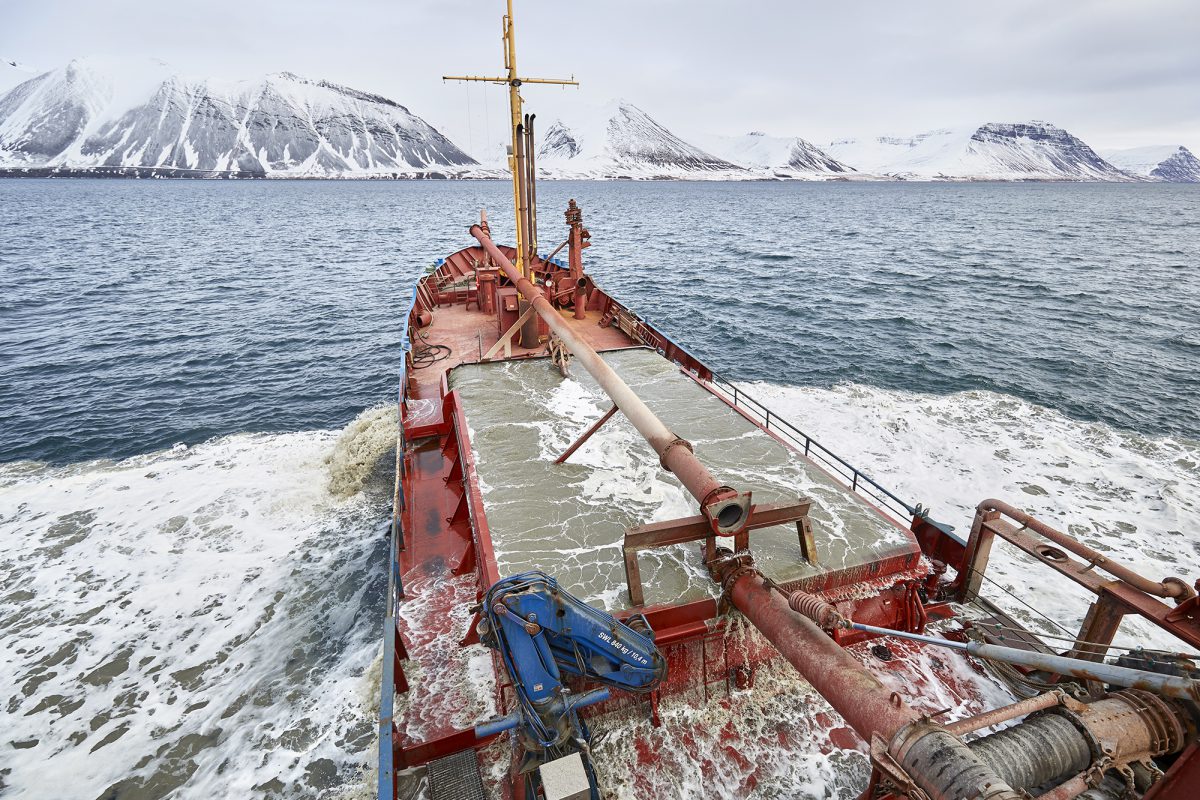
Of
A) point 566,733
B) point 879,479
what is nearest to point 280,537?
point 566,733

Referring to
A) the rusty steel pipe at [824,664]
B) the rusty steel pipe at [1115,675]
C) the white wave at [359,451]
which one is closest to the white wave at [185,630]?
the white wave at [359,451]

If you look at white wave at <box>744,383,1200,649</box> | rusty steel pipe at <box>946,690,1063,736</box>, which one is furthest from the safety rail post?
rusty steel pipe at <box>946,690,1063,736</box>

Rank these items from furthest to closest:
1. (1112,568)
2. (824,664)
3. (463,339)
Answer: (463,339) < (1112,568) < (824,664)

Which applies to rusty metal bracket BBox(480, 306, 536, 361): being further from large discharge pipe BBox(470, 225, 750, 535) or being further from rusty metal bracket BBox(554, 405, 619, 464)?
large discharge pipe BBox(470, 225, 750, 535)

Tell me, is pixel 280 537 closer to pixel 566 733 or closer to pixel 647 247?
pixel 566 733

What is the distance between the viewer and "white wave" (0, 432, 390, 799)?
1199 cm

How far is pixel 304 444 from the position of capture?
2478 cm

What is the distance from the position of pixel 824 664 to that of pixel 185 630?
16.3 m

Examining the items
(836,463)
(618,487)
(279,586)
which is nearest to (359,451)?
(279,586)

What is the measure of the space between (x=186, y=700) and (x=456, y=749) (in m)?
8.49

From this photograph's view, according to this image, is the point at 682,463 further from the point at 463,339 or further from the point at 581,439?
the point at 463,339

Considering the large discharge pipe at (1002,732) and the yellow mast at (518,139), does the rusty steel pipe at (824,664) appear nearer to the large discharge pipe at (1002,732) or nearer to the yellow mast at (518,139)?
the large discharge pipe at (1002,732)

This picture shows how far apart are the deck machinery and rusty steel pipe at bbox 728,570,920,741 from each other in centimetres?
2

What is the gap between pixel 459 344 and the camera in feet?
83.7
